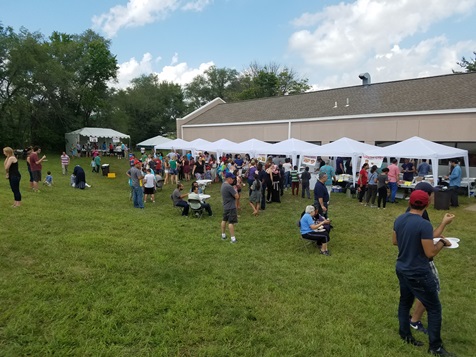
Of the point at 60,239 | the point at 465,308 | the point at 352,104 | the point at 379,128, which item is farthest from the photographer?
the point at 352,104

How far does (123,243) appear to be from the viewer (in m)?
6.45

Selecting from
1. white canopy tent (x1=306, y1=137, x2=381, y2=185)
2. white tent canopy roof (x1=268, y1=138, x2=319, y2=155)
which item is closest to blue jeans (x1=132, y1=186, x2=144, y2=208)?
white tent canopy roof (x1=268, y1=138, x2=319, y2=155)

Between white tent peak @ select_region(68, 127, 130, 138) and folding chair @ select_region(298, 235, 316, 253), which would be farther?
white tent peak @ select_region(68, 127, 130, 138)

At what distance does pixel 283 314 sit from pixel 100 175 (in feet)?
63.0

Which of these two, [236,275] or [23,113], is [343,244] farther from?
[23,113]

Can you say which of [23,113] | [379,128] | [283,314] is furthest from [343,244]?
[23,113]

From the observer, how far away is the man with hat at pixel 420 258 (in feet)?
10.6

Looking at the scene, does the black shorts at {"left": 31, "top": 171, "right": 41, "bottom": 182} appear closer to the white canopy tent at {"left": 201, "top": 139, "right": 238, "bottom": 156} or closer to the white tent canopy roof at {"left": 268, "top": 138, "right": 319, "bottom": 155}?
the white canopy tent at {"left": 201, "top": 139, "right": 238, "bottom": 156}

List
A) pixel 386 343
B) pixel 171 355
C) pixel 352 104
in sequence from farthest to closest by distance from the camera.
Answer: pixel 352 104
pixel 386 343
pixel 171 355

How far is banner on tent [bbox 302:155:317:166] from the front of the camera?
629 inches

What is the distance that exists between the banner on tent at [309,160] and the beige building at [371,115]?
6.38m

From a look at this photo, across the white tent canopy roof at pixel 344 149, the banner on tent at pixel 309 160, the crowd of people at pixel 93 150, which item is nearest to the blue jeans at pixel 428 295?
the white tent canopy roof at pixel 344 149

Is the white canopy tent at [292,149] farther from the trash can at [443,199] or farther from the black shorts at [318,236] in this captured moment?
the black shorts at [318,236]

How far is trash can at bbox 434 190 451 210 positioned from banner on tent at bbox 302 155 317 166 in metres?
5.91
